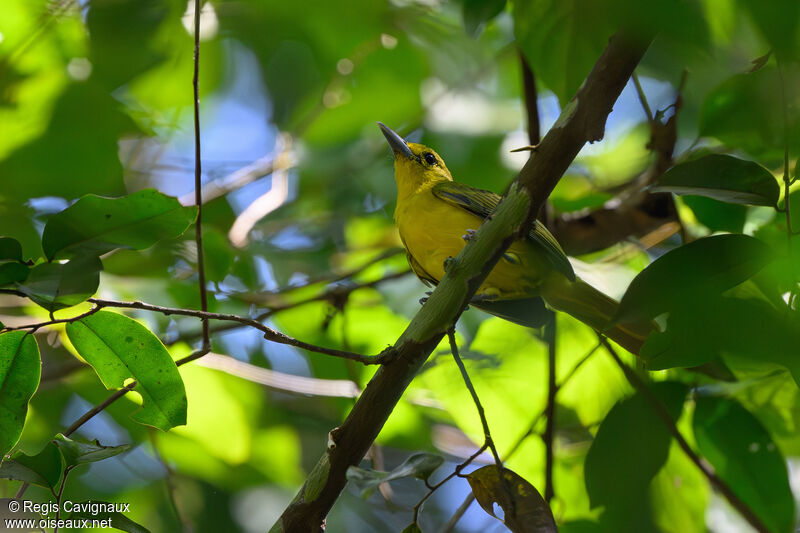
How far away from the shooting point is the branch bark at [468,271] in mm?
1585

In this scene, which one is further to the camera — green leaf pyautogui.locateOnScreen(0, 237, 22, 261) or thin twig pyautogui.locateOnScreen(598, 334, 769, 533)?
thin twig pyautogui.locateOnScreen(598, 334, 769, 533)

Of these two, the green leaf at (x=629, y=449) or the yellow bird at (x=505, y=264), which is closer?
the green leaf at (x=629, y=449)

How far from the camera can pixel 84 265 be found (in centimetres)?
148

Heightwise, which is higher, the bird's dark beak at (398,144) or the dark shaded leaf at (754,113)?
the bird's dark beak at (398,144)

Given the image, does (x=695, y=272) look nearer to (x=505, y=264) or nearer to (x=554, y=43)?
(x=554, y=43)

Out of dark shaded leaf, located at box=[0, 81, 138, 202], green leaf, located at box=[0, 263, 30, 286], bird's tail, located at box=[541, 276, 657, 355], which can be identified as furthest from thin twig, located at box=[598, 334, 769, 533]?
dark shaded leaf, located at box=[0, 81, 138, 202]

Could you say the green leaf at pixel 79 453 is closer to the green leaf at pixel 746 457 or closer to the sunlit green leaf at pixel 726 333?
the sunlit green leaf at pixel 726 333

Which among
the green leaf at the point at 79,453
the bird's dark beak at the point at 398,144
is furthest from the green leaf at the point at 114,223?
the bird's dark beak at the point at 398,144

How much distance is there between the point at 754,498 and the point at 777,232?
834 millimetres

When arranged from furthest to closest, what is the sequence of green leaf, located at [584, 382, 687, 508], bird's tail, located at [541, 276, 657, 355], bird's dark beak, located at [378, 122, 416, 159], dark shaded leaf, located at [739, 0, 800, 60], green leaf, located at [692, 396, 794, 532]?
1. bird's dark beak, located at [378, 122, 416, 159]
2. bird's tail, located at [541, 276, 657, 355]
3. green leaf, located at [584, 382, 687, 508]
4. green leaf, located at [692, 396, 794, 532]
5. dark shaded leaf, located at [739, 0, 800, 60]

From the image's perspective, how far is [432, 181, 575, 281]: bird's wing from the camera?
7.75 ft

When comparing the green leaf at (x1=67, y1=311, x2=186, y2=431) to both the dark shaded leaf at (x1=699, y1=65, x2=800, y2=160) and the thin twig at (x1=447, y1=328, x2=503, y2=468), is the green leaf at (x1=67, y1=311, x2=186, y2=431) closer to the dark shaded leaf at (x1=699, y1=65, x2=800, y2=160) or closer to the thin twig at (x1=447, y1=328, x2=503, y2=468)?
the thin twig at (x1=447, y1=328, x2=503, y2=468)

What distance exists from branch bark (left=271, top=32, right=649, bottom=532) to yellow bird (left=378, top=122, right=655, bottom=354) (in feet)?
2.38

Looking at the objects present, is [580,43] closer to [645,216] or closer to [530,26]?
[530,26]
